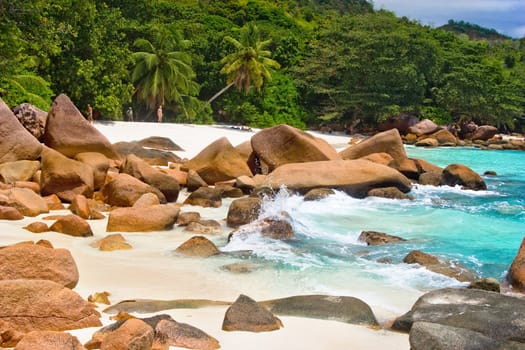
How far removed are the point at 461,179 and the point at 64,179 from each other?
1190cm

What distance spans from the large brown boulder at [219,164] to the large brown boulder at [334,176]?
1421 millimetres

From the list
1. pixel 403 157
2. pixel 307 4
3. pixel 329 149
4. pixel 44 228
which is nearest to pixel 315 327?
pixel 44 228

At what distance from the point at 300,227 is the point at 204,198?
2764 mm

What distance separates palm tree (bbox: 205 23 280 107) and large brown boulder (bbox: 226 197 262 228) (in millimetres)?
29230

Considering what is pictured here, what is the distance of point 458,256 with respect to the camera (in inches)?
372

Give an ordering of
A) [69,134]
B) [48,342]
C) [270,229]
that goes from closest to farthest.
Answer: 1. [48,342]
2. [270,229]
3. [69,134]

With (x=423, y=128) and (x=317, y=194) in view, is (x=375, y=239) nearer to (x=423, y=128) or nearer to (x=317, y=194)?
(x=317, y=194)

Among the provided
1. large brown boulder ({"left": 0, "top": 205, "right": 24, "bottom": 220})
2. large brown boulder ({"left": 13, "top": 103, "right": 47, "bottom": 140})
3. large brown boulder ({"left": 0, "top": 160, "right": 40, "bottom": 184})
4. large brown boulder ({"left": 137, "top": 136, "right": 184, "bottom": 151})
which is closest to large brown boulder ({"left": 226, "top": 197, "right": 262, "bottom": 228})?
large brown boulder ({"left": 0, "top": 205, "right": 24, "bottom": 220})

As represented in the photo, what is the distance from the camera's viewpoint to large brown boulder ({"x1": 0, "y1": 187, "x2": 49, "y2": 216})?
9.58 meters

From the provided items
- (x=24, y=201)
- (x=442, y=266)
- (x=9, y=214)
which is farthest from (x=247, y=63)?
(x=442, y=266)

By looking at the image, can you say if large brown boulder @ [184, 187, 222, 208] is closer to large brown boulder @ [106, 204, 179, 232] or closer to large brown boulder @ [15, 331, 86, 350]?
large brown boulder @ [106, 204, 179, 232]

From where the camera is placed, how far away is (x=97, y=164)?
12422 millimetres

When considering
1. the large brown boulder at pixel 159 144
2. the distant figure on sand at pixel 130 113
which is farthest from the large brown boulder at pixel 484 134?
the large brown boulder at pixel 159 144

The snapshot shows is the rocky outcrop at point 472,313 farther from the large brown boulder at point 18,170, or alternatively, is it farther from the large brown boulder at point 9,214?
the large brown boulder at point 18,170
